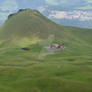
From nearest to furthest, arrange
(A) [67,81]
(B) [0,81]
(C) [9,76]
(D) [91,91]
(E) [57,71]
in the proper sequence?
(D) [91,91] → (A) [67,81] → (B) [0,81] → (C) [9,76] → (E) [57,71]

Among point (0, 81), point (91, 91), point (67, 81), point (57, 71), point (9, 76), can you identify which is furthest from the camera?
point (57, 71)

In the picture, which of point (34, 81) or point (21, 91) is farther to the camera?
point (34, 81)

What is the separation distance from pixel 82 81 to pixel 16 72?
4036cm

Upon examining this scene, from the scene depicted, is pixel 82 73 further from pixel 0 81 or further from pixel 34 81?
pixel 0 81

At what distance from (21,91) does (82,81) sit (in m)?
30.6

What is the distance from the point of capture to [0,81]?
4688 inches

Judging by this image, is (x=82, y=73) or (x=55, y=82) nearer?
(x=55, y=82)

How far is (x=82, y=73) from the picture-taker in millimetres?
129375

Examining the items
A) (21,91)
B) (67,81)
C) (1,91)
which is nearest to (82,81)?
(67,81)

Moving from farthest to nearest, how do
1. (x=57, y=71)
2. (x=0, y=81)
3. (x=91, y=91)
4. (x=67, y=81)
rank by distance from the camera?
(x=57, y=71), (x=0, y=81), (x=67, y=81), (x=91, y=91)

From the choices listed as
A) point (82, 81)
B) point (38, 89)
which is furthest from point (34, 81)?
point (82, 81)

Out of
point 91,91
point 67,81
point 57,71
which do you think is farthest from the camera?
point 57,71

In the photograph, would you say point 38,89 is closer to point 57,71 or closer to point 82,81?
point 82,81

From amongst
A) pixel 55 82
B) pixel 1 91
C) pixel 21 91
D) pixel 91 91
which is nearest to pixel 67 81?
pixel 55 82
